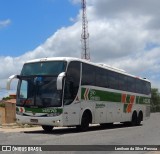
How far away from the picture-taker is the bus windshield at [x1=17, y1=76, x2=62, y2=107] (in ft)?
61.4

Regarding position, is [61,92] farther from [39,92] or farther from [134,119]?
[134,119]

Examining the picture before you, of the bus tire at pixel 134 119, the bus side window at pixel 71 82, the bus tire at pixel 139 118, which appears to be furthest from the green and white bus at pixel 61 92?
the bus tire at pixel 139 118

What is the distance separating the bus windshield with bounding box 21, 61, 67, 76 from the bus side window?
1.37 ft

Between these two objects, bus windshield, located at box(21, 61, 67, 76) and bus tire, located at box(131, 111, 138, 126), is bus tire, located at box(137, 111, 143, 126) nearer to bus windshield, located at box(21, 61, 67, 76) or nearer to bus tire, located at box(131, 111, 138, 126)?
bus tire, located at box(131, 111, 138, 126)

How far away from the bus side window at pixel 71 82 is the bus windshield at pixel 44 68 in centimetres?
42

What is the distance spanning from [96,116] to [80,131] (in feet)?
6.55

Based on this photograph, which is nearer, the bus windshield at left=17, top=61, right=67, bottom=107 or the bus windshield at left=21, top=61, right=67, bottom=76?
the bus windshield at left=17, top=61, right=67, bottom=107

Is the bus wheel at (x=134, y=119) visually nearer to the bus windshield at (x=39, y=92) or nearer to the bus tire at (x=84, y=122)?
the bus tire at (x=84, y=122)

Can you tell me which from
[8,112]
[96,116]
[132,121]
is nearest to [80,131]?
[96,116]

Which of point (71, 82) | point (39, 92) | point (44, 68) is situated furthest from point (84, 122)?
point (44, 68)

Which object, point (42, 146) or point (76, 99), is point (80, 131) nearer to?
point (76, 99)

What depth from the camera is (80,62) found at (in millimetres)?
20344

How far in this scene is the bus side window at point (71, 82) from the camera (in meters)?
19.1

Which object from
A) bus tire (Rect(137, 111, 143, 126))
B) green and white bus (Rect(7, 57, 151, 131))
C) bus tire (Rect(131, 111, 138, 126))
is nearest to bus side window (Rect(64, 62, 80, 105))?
green and white bus (Rect(7, 57, 151, 131))
